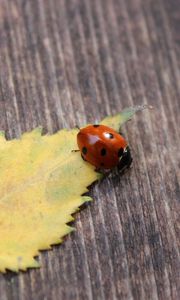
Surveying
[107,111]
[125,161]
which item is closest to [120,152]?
[125,161]

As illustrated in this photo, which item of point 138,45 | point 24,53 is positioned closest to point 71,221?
point 24,53

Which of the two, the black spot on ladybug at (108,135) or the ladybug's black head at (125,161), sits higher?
the black spot on ladybug at (108,135)

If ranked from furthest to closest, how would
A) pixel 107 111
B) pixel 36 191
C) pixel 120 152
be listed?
pixel 107 111, pixel 120 152, pixel 36 191

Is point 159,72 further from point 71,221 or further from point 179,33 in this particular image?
point 71,221

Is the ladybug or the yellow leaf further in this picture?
the ladybug

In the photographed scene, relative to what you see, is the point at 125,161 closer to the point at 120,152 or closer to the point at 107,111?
the point at 120,152
